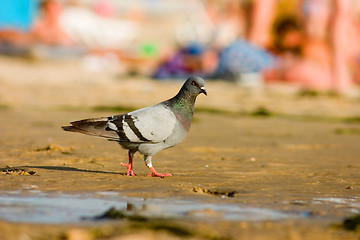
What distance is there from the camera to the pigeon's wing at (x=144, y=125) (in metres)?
4.78

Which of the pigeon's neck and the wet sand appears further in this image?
the pigeon's neck

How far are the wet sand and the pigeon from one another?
249mm

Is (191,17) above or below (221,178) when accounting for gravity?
Answer: above

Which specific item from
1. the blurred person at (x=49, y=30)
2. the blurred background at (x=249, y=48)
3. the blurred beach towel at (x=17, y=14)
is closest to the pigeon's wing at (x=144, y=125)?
the blurred background at (x=249, y=48)

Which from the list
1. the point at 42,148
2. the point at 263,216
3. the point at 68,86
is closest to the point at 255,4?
the point at 68,86

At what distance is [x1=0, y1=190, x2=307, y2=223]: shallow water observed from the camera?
339 cm

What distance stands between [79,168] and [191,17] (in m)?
28.7

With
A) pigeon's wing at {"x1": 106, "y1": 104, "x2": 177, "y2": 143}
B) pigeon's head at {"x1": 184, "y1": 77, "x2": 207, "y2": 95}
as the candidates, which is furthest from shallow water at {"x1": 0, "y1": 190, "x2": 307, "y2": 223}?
pigeon's head at {"x1": 184, "y1": 77, "x2": 207, "y2": 95}

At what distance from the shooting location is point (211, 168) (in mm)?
5457

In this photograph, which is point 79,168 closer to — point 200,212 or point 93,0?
point 200,212

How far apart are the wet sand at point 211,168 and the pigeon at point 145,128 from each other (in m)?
0.25

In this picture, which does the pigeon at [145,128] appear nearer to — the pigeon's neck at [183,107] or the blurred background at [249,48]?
the pigeon's neck at [183,107]

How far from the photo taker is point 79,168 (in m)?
5.19

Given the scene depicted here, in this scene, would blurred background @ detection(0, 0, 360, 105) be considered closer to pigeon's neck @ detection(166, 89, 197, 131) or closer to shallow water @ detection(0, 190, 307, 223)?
pigeon's neck @ detection(166, 89, 197, 131)
